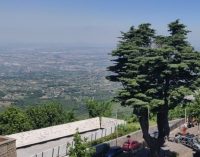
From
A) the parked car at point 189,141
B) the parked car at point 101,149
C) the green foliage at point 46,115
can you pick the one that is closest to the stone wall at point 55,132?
the green foliage at point 46,115

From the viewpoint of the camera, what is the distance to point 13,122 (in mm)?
69125

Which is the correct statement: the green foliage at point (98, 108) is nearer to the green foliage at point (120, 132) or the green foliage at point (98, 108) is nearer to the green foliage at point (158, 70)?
the green foliage at point (120, 132)

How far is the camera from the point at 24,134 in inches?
2376

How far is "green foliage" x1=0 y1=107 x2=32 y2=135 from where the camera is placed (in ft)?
223

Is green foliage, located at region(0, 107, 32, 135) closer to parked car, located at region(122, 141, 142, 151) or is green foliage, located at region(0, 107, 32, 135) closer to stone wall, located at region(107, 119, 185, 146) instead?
stone wall, located at region(107, 119, 185, 146)

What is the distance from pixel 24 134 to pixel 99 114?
2215cm

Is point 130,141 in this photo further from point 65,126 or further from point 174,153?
point 65,126

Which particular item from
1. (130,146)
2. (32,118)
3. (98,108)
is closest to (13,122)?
(32,118)

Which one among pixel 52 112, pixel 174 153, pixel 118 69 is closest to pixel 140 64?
pixel 118 69

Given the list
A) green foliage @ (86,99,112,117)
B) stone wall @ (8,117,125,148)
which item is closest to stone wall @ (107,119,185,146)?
stone wall @ (8,117,125,148)

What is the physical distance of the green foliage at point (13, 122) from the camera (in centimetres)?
6800

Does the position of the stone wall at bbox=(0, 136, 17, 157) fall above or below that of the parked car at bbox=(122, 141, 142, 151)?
above

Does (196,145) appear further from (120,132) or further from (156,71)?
(156,71)

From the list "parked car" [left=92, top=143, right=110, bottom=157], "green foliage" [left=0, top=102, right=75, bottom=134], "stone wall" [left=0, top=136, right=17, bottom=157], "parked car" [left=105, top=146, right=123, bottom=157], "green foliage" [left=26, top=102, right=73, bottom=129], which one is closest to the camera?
"stone wall" [left=0, top=136, right=17, bottom=157]
